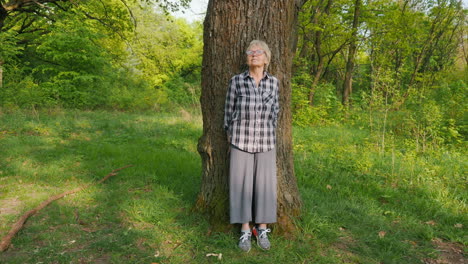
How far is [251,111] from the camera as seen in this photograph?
2875mm

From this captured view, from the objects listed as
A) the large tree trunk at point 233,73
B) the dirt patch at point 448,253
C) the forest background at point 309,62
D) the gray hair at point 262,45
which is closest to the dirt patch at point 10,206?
the large tree trunk at point 233,73

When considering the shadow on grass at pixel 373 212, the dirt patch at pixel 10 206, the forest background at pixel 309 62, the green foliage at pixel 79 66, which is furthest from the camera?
the green foliage at pixel 79 66

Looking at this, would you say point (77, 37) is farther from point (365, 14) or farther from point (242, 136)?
point (242, 136)

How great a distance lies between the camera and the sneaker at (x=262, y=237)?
9.70ft

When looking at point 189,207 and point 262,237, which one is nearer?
point 262,237

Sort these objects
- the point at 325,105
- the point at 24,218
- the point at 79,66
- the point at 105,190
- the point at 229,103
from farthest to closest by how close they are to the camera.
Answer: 1. the point at 79,66
2. the point at 325,105
3. the point at 105,190
4. the point at 24,218
5. the point at 229,103

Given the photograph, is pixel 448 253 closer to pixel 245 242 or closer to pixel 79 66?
pixel 245 242

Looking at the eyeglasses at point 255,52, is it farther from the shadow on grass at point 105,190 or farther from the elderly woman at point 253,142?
the shadow on grass at point 105,190

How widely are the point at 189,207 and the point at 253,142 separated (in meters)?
1.33

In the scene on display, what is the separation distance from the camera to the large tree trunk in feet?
9.76

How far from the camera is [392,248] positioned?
307cm

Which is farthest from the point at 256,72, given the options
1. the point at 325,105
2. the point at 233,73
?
the point at 325,105

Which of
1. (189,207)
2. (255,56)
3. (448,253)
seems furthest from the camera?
(189,207)

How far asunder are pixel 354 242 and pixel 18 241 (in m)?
3.34
